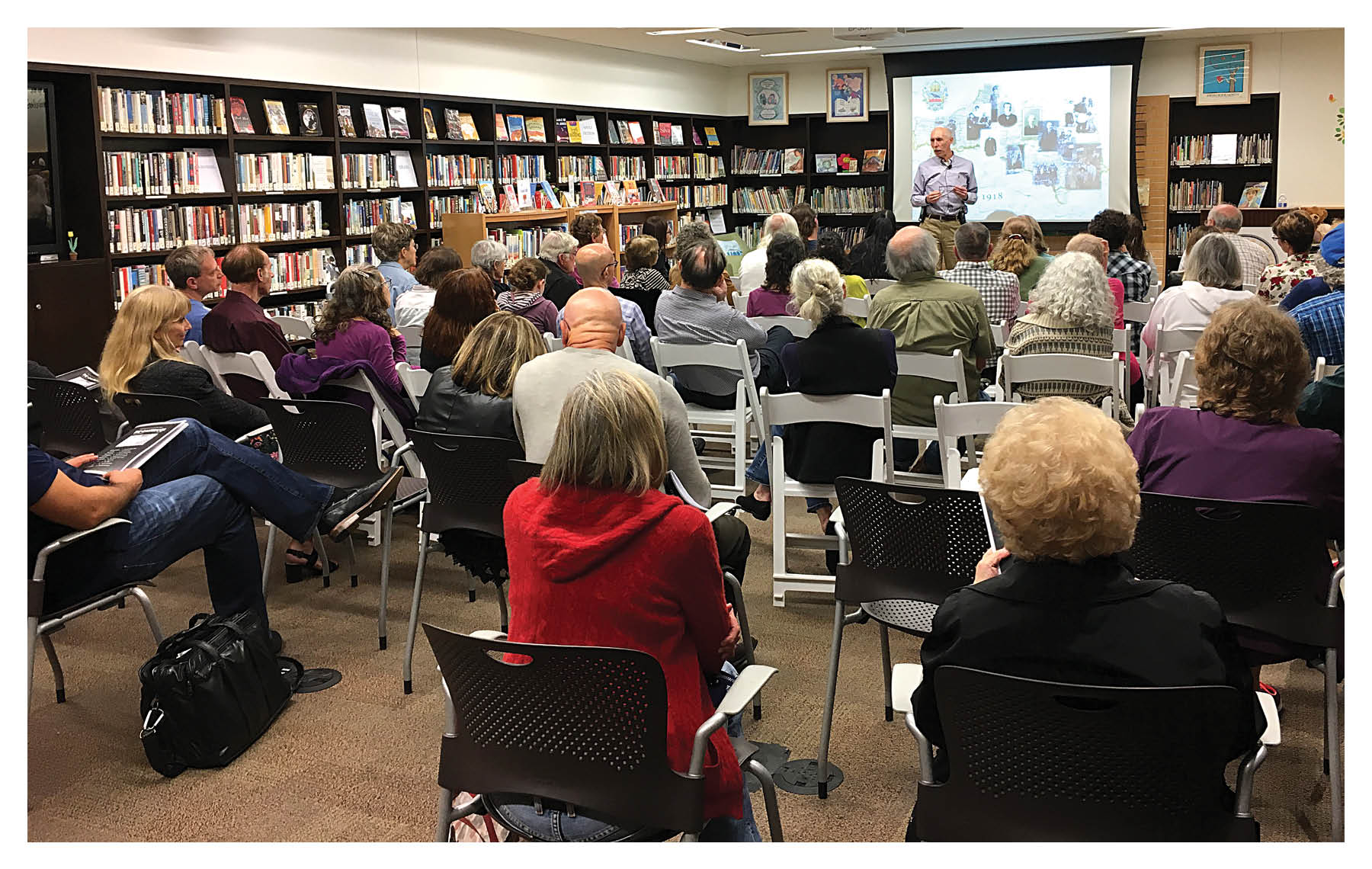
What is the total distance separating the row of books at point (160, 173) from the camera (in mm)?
6941

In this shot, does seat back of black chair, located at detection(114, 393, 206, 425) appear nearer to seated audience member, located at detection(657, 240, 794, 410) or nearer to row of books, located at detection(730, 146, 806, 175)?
seated audience member, located at detection(657, 240, 794, 410)

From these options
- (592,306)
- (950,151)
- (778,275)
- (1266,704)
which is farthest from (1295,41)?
(1266,704)

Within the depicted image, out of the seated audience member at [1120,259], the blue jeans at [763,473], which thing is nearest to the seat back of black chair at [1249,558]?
the blue jeans at [763,473]

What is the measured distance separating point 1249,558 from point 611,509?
1.34 m

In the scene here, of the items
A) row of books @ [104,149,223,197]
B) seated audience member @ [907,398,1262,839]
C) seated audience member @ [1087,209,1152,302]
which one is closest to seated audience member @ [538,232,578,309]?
row of books @ [104,149,223,197]

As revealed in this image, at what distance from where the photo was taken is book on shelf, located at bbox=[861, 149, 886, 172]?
13492 mm

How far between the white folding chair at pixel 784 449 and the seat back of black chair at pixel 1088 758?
83.8 inches

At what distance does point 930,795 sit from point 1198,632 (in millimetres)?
474

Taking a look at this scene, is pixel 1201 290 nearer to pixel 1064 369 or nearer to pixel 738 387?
pixel 1064 369

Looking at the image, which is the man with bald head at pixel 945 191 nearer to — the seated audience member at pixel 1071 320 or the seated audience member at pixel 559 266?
the seated audience member at pixel 559 266

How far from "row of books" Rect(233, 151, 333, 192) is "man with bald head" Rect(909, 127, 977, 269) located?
524cm

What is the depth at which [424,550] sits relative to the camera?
366cm

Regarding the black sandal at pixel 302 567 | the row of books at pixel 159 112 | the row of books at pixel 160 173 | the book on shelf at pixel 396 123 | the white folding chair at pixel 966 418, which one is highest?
the book on shelf at pixel 396 123
